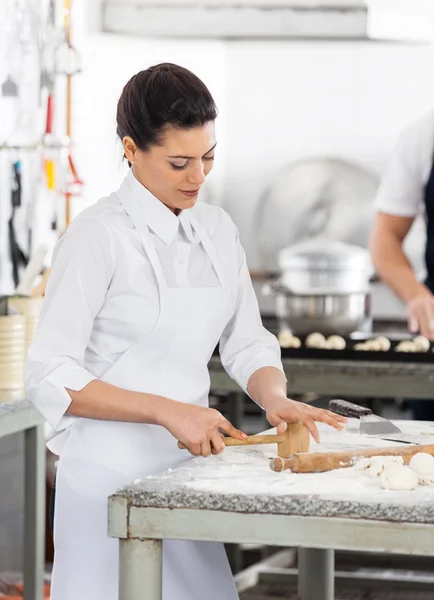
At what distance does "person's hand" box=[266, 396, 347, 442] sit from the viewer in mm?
1919

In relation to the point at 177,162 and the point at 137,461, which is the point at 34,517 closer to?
the point at 137,461

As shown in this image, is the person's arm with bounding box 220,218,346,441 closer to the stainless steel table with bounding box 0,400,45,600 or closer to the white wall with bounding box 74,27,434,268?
the stainless steel table with bounding box 0,400,45,600

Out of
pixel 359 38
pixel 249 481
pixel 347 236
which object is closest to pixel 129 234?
pixel 249 481

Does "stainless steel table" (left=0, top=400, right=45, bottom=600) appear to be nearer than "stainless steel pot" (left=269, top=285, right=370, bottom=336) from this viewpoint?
Yes

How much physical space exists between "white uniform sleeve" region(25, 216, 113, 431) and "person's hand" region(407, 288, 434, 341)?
61.7 inches

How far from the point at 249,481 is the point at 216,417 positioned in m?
0.15

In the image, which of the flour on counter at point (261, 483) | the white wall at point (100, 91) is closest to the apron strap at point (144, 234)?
the flour on counter at point (261, 483)

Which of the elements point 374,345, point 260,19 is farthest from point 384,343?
point 260,19

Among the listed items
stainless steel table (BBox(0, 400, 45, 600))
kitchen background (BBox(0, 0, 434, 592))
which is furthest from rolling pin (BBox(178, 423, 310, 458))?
kitchen background (BBox(0, 0, 434, 592))

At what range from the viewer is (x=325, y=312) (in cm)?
391

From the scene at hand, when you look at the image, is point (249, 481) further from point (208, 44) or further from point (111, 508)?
point (208, 44)

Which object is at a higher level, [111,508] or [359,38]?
[359,38]

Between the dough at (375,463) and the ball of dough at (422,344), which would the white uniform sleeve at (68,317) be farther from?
the ball of dough at (422,344)

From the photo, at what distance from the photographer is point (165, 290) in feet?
6.56
